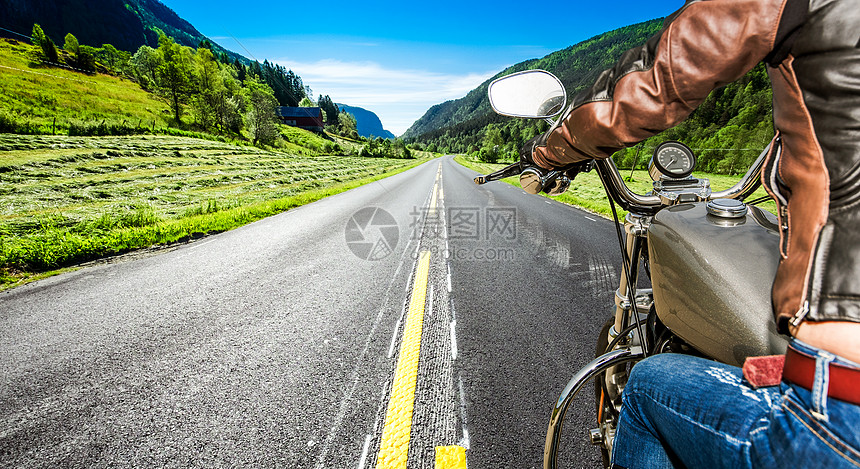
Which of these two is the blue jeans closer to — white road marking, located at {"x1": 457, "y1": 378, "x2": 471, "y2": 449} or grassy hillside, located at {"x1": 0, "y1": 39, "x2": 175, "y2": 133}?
white road marking, located at {"x1": 457, "y1": 378, "x2": 471, "y2": 449}

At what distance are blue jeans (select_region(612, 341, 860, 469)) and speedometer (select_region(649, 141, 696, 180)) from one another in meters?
0.84

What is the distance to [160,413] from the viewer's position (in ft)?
6.67

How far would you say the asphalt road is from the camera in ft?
5.99

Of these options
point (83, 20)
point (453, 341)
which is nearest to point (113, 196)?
point (453, 341)

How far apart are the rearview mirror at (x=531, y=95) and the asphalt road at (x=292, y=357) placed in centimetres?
172

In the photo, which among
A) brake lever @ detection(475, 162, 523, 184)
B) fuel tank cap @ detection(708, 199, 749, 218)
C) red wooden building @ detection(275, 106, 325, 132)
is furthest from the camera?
red wooden building @ detection(275, 106, 325, 132)

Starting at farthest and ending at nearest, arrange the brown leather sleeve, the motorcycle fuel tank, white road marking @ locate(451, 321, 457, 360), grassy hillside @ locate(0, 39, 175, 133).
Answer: grassy hillside @ locate(0, 39, 175, 133), white road marking @ locate(451, 321, 457, 360), the motorcycle fuel tank, the brown leather sleeve

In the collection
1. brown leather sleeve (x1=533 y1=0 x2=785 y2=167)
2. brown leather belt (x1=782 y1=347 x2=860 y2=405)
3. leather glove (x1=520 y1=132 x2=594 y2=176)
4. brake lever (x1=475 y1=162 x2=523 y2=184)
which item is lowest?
brown leather belt (x1=782 y1=347 x2=860 y2=405)

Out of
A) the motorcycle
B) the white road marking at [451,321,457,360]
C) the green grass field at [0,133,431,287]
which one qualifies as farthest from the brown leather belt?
the green grass field at [0,133,431,287]

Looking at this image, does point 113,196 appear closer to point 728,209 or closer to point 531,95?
point 531,95

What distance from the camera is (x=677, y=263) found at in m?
1.10

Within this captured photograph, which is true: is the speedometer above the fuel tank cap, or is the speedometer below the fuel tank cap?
above

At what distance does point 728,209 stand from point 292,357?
2761mm

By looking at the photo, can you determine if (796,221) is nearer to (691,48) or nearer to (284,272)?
(691,48)
